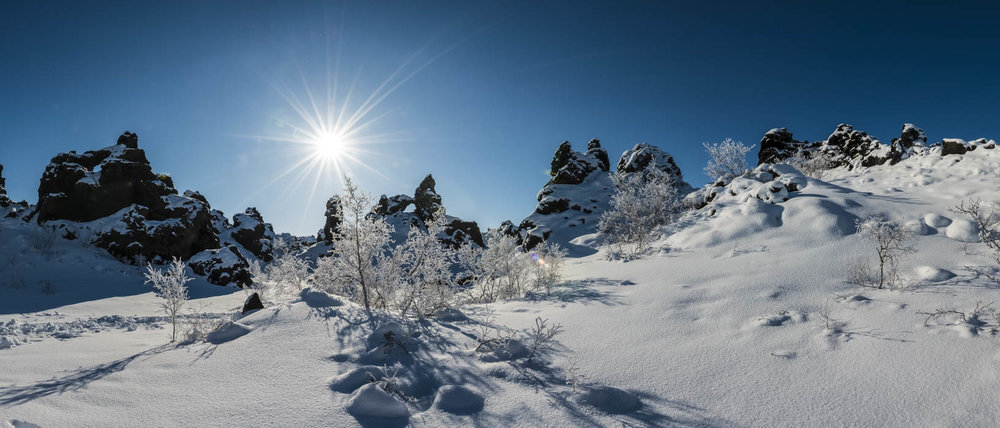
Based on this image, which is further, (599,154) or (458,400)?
(599,154)

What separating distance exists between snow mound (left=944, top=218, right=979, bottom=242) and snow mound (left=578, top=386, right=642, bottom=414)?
8.71 meters

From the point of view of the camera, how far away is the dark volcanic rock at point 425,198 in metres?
47.2

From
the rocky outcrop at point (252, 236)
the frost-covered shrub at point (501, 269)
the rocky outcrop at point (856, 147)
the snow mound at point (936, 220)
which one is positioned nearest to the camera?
the snow mound at point (936, 220)

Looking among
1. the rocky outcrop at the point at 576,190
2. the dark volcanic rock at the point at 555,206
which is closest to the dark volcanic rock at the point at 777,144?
the rocky outcrop at the point at 576,190

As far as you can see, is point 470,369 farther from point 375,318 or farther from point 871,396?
point 871,396

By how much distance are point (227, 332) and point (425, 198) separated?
43223 millimetres

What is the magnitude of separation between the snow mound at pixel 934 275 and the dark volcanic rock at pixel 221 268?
2882cm

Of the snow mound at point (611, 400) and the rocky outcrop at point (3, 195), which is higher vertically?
the rocky outcrop at point (3, 195)

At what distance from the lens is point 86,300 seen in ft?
44.9

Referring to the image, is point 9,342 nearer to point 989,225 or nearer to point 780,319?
point 780,319

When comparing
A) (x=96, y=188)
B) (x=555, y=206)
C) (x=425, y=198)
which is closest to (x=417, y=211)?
(x=425, y=198)

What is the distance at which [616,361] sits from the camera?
3.99 m

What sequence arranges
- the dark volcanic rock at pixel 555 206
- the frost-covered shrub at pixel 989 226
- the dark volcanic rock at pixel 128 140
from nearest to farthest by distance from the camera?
the frost-covered shrub at pixel 989 226 → the dark volcanic rock at pixel 128 140 → the dark volcanic rock at pixel 555 206

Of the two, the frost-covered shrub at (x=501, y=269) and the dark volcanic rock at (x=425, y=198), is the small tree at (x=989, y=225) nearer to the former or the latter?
the frost-covered shrub at (x=501, y=269)
